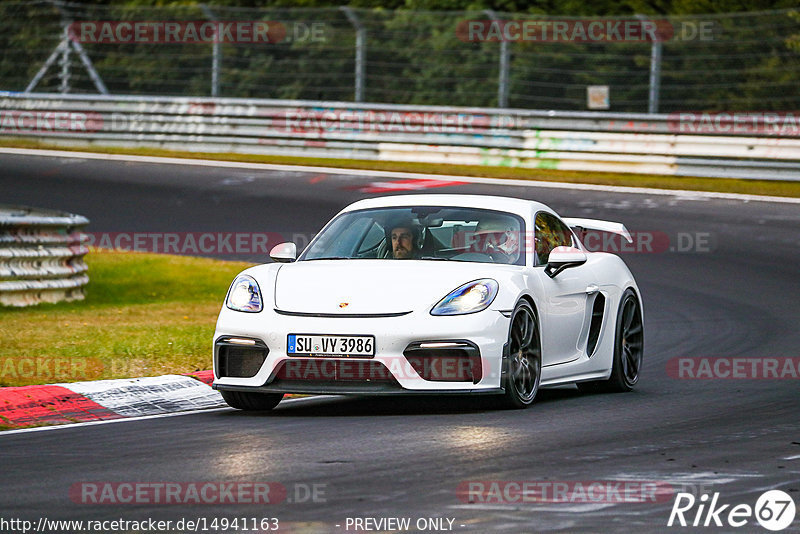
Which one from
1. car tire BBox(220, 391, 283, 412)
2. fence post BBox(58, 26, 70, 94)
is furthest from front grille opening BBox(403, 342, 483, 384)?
fence post BBox(58, 26, 70, 94)

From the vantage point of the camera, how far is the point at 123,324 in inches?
501

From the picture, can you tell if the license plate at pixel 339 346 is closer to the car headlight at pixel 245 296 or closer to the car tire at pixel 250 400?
the car headlight at pixel 245 296

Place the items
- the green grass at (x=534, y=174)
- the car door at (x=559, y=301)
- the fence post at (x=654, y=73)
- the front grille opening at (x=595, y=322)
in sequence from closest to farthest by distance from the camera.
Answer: the car door at (x=559, y=301) < the front grille opening at (x=595, y=322) < the green grass at (x=534, y=174) < the fence post at (x=654, y=73)

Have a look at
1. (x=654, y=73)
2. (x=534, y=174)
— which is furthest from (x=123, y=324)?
(x=654, y=73)

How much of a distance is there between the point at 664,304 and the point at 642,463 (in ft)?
25.6

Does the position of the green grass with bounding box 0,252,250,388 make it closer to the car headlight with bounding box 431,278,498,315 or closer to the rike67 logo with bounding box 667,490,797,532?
the car headlight with bounding box 431,278,498,315

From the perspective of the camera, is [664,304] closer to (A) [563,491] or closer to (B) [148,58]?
(A) [563,491]

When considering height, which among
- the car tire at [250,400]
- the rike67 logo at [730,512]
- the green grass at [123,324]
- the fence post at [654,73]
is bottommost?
the green grass at [123,324]

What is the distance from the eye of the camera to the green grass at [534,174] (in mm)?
21906

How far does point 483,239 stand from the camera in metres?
9.25

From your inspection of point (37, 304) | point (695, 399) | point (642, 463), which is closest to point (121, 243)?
point (37, 304)

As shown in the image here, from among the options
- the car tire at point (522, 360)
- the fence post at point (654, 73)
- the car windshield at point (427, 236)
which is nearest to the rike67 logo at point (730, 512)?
the car tire at point (522, 360)

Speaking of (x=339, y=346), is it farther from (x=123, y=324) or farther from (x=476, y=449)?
(x=123, y=324)

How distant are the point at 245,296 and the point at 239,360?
39cm
